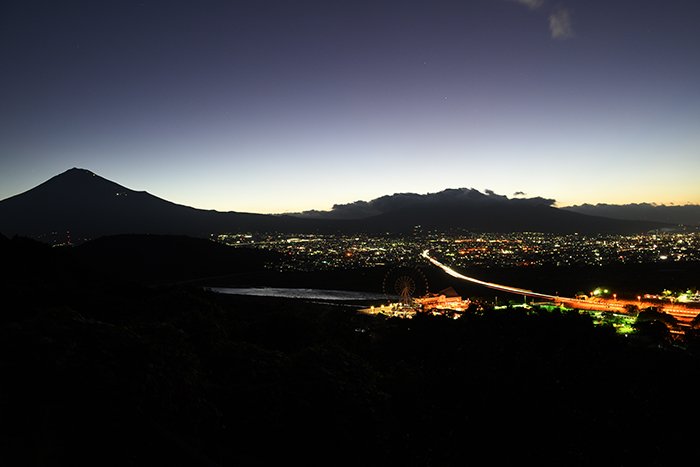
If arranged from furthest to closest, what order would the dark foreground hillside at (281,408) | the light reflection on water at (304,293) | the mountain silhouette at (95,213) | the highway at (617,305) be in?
1. the mountain silhouette at (95,213)
2. the light reflection on water at (304,293)
3. the highway at (617,305)
4. the dark foreground hillside at (281,408)

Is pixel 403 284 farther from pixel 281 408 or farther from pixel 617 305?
pixel 281 408

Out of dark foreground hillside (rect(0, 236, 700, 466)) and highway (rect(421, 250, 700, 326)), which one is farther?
highway (rect(421, 250, 700, 326))

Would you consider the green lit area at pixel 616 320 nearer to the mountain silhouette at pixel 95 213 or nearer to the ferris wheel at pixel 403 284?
the ferris wheel at pixel 403 284

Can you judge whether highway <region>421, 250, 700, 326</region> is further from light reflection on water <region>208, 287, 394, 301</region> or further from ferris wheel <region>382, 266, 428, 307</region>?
light reflection on water <region>208, 287, 394, 301</region>

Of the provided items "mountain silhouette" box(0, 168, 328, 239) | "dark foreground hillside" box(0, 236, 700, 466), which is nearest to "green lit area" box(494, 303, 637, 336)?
"dark foreground hillside" box(0, 236, 700, 466)

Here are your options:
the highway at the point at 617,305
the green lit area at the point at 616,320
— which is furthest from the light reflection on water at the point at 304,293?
the green lit area at the point at 616,320

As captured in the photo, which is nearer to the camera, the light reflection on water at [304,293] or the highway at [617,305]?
the highway at [617,305]

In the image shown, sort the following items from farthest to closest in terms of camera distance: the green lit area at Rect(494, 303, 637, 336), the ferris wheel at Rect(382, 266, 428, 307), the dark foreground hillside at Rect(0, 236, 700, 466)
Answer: the ferris wheel at Rect(382, 266, 428, 307) → the green lit area at Rect(494, 303, 637, 336) → the dark foreground hillside at Rect(0, 236, 700, 466)

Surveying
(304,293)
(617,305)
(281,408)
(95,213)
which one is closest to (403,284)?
(304,293)

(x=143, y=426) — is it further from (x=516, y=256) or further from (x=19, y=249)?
(x=516, y=256)
